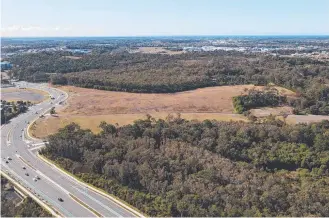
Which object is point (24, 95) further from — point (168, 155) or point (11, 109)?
point (168, 155)

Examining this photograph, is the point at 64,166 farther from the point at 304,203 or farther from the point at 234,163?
the point at 304,203

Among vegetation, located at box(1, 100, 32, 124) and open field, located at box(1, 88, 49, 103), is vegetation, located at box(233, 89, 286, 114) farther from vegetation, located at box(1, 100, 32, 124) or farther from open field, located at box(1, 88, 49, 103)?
open field, located at box(1, 88, 49, 103)

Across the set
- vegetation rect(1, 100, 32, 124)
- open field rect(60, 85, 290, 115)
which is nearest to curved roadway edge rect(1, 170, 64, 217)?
vegetation rect(1, 100, 32, 124)

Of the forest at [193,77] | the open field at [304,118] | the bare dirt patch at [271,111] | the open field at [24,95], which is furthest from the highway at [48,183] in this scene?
the forest at [193,77]

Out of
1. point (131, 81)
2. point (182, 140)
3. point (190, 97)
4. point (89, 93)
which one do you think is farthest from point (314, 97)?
point (89, 93)

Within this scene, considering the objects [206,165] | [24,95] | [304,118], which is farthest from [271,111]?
[24,95]

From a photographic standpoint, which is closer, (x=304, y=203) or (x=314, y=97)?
(x=304, y=203)
